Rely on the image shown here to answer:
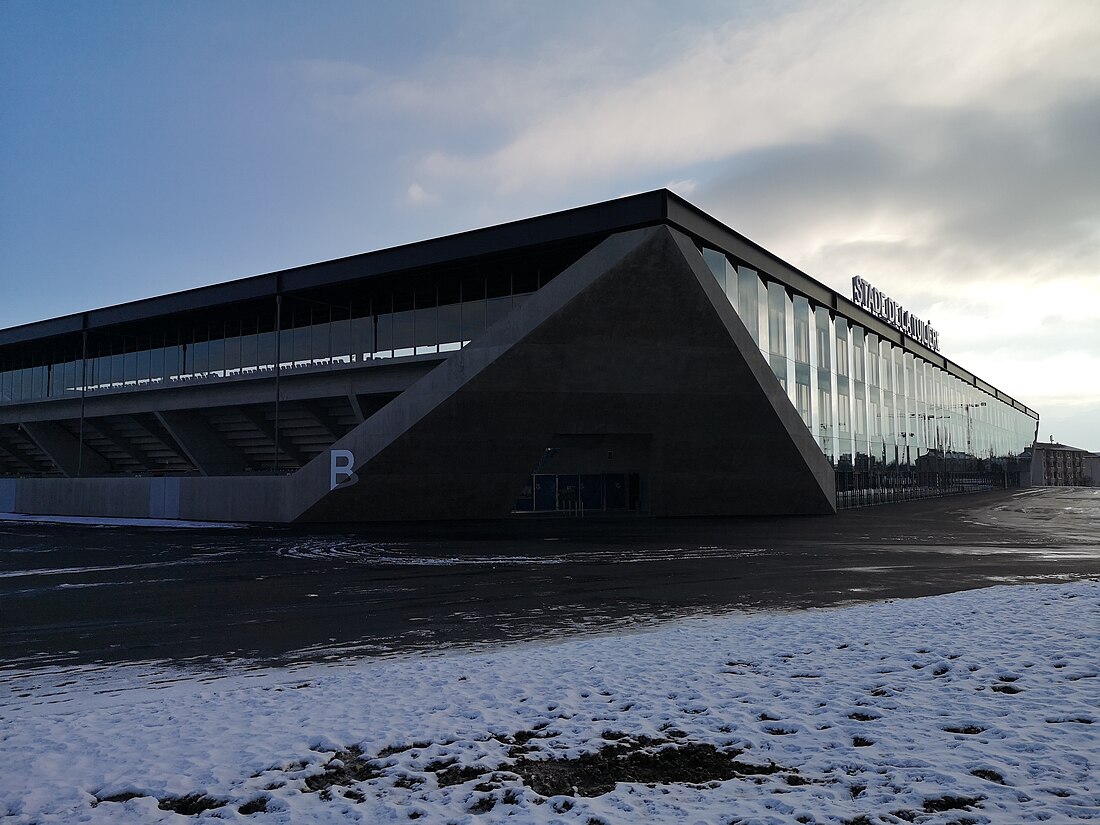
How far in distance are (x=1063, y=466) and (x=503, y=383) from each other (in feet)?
462

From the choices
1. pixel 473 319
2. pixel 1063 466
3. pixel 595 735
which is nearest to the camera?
pixel 595 735

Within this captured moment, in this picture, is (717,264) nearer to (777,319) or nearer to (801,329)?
(777,319)

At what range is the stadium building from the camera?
29172mm

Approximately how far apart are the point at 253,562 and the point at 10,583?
4524mm

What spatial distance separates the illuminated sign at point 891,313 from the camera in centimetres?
4909

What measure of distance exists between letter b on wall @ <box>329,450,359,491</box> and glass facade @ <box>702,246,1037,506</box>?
16.9 m

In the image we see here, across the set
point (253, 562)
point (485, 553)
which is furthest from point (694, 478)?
point (253, 562)

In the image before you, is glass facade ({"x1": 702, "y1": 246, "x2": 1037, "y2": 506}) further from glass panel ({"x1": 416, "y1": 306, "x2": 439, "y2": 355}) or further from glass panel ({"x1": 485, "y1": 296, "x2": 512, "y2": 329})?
glass panel ({"x1": 416, "y1": 306, "x2": 439, "y2": 355})

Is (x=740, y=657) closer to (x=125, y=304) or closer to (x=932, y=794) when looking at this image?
(x=932, y=794)

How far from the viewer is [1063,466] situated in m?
133

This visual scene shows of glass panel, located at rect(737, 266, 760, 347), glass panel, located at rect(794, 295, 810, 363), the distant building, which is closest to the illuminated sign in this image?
glass panel, located at rect(794, 295, 810, 363)

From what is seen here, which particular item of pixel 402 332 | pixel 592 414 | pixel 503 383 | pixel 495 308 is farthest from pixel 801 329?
pixel 402 332

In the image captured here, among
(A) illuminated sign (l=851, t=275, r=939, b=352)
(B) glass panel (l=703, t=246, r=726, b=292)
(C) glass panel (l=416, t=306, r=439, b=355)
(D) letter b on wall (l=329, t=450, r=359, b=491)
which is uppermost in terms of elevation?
(A) illuminated sign (l=851, t=275, r=939, b=352)

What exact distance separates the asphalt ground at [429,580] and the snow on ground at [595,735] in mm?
1459
